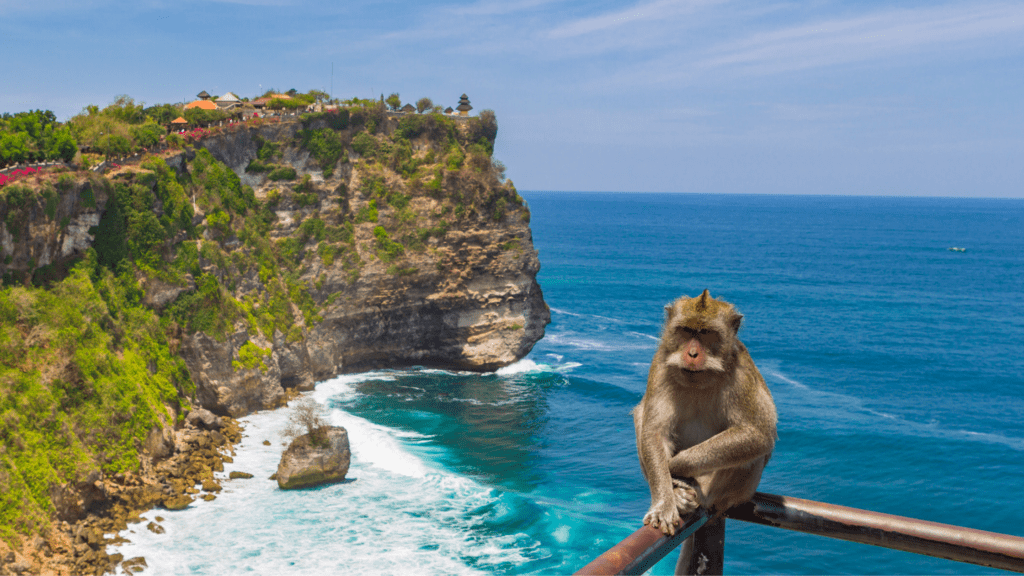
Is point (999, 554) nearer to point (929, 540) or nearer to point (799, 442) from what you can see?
point (929, 540)

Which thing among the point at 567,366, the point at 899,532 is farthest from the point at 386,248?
the point at 899,532

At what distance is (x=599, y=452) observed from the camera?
148ft

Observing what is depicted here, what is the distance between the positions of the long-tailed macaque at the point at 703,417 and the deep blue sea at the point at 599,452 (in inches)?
1057

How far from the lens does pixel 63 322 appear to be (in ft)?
113

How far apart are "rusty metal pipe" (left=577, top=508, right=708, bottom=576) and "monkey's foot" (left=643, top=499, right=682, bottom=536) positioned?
5 centimetres

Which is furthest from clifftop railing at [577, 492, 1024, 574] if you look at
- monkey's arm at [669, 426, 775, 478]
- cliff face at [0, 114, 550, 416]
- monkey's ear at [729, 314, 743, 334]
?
→ cliff face at [0, 114, 550, 416]

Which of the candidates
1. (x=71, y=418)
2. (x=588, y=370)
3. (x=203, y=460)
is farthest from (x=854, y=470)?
(x=71, y=418)

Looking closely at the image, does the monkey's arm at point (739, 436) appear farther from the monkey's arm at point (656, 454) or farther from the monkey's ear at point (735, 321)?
the monkey's ear at point (735, 321)

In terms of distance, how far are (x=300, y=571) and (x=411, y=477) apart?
10.9 metres

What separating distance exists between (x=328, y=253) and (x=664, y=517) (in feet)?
174

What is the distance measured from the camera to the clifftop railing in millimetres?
3742

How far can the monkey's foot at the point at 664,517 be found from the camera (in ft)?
13.6

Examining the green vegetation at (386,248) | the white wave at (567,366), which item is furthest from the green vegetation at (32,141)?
the white wave at (567,366)

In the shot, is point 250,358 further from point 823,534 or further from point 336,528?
point 823,534
